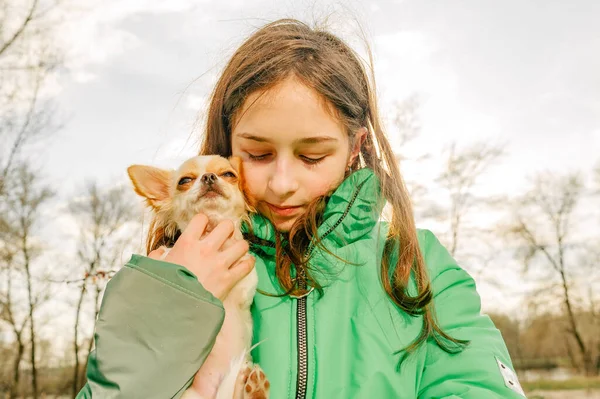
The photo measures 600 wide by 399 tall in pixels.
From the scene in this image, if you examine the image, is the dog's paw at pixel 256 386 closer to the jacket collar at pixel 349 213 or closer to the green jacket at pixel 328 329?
the green jacket at pixel 328 329

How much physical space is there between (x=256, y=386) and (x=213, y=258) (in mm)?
535

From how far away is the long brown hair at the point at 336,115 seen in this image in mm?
2154

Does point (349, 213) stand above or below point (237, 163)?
below

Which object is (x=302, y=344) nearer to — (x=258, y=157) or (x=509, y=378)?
(x=509, y=378)

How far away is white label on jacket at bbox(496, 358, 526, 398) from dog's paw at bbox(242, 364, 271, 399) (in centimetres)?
91

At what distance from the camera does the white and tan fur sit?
79.1 inches

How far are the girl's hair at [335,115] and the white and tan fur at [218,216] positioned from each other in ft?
0.84

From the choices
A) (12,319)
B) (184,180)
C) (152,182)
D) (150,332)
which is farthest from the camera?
(12,319)

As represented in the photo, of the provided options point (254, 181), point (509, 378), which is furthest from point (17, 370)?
point (509, 378)

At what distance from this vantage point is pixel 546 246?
2189cm

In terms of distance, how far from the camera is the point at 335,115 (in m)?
2.46

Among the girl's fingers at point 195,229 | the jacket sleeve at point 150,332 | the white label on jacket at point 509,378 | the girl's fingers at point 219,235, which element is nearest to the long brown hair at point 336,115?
the white label on jacket at point 509,378

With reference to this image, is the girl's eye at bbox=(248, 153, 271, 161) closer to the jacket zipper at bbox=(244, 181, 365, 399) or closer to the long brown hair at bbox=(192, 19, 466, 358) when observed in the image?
the long brown hair at bbox=(192, 19, 466, 358)

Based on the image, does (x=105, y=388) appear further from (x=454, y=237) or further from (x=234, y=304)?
(x=454, y=237)
